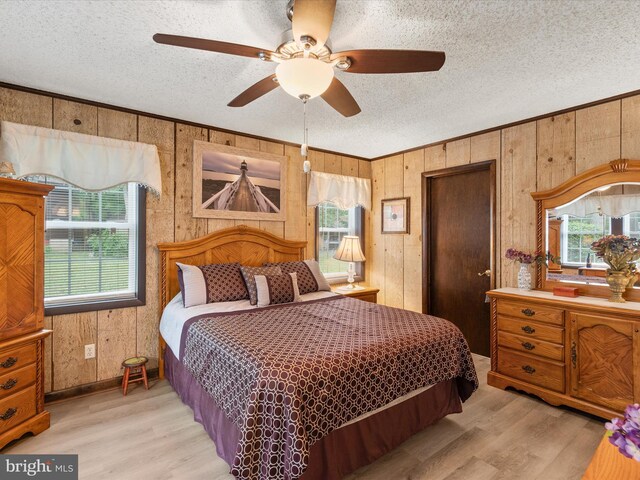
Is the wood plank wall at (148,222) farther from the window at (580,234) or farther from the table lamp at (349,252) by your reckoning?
the window at (580,234)

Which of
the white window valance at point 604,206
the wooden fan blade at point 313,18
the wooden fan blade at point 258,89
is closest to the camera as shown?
the wooden fan blade at point 313,18

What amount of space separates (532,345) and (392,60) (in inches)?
99.7

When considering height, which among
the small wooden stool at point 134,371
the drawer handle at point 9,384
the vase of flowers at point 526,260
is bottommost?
the small wooden stool at point 134,371

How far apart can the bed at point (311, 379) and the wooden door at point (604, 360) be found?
873 mm

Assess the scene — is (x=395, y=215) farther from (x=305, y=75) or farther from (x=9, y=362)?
(x=9, y=362)

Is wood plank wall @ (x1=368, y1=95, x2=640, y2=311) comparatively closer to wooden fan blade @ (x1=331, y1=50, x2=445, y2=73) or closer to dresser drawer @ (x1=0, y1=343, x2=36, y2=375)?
wooden fan blade @ (x1=331, y1=50, x2=445, y2=73)

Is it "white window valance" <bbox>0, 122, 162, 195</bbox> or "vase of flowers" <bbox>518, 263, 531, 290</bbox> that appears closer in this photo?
"white window valance" <bbox>0, 122, 162, 195</bbox>

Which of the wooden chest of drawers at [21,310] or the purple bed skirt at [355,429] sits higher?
the wooden chest of drawers at [21,310]

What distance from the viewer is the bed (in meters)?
1.49

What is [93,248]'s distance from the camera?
9.47 feet

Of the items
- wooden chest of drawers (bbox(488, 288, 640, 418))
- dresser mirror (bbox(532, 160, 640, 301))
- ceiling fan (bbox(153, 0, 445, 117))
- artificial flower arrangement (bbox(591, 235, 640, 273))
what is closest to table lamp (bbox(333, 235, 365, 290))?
wooden chest of drawers (bbox(488, 288, 640, 418))

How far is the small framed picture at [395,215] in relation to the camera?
14.0 feet

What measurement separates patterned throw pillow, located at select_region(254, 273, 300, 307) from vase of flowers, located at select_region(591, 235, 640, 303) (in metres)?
2.55

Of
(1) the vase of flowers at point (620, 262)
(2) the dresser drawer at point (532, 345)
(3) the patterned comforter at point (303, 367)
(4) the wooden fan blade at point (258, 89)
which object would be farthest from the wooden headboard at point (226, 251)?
(1) the vase of flowers at point (620, 262)
